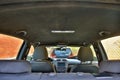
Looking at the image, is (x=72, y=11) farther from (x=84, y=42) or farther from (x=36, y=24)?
(x=84, y=42)

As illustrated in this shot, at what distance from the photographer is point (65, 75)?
2.99m

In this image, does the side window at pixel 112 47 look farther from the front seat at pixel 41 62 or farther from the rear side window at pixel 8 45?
the rear side window at pixel 8 45

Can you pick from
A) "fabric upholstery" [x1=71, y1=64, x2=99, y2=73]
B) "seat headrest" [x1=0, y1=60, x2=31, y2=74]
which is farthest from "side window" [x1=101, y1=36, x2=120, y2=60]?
"seat headrest" [x1=0, y1=60, x2=31, y2=74]

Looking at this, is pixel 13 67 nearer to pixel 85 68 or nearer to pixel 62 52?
pixel 85 68

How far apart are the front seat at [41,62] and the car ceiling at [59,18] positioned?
37 cm

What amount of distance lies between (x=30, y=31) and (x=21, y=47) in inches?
43.0

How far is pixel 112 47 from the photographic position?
491 centimetres

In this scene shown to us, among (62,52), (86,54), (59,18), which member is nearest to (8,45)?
(62,52)

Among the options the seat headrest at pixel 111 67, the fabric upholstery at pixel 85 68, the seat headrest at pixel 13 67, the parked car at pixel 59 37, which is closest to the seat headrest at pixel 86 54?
the parked car at pixel 59 37

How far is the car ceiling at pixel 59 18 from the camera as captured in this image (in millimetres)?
2705

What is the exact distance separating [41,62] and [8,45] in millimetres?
581

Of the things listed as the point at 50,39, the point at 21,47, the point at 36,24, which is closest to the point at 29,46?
the point at 21,47

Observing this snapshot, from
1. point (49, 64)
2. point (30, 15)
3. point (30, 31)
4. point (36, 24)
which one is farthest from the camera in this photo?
point (49, 64)

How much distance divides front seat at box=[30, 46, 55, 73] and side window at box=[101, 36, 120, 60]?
910 mm
